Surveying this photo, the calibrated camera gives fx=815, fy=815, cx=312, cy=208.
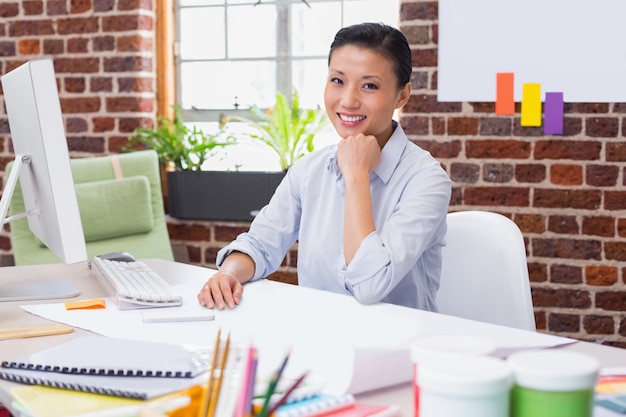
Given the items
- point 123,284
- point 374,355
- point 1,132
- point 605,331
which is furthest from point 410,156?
point 1,132

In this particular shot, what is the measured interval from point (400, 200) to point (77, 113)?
218 centimetres

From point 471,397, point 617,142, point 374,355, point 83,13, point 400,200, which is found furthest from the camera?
point 83,13

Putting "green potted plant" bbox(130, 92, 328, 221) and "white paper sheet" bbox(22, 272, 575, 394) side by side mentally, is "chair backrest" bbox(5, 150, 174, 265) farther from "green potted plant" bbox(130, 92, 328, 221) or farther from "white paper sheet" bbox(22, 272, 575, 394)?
"white paper sheet" bbox(22, 272, 575, 394)

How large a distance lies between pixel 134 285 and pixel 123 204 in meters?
1.48

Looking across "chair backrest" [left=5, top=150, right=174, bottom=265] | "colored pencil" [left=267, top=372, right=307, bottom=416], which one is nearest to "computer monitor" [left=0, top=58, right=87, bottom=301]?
"colored pencil" [left=267, top=372, right=307, bottom=416]

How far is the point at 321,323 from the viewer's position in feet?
4.40

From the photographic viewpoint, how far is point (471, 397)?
0.60m

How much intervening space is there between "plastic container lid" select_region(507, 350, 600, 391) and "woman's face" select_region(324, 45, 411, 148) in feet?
4.05

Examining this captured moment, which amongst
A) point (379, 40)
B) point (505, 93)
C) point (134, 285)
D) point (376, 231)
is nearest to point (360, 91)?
point (379, 40)

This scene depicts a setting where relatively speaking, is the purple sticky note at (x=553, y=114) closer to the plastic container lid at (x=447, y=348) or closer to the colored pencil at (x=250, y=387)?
the plastic container lid at (x=447, y=348)

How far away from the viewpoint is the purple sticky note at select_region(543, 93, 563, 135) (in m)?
2.91

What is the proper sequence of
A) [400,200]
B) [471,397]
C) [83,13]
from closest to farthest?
[471,397]
[400,200]
[83,13]

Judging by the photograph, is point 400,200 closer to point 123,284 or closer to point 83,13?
point 123,284

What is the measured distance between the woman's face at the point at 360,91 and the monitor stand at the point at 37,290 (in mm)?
694
